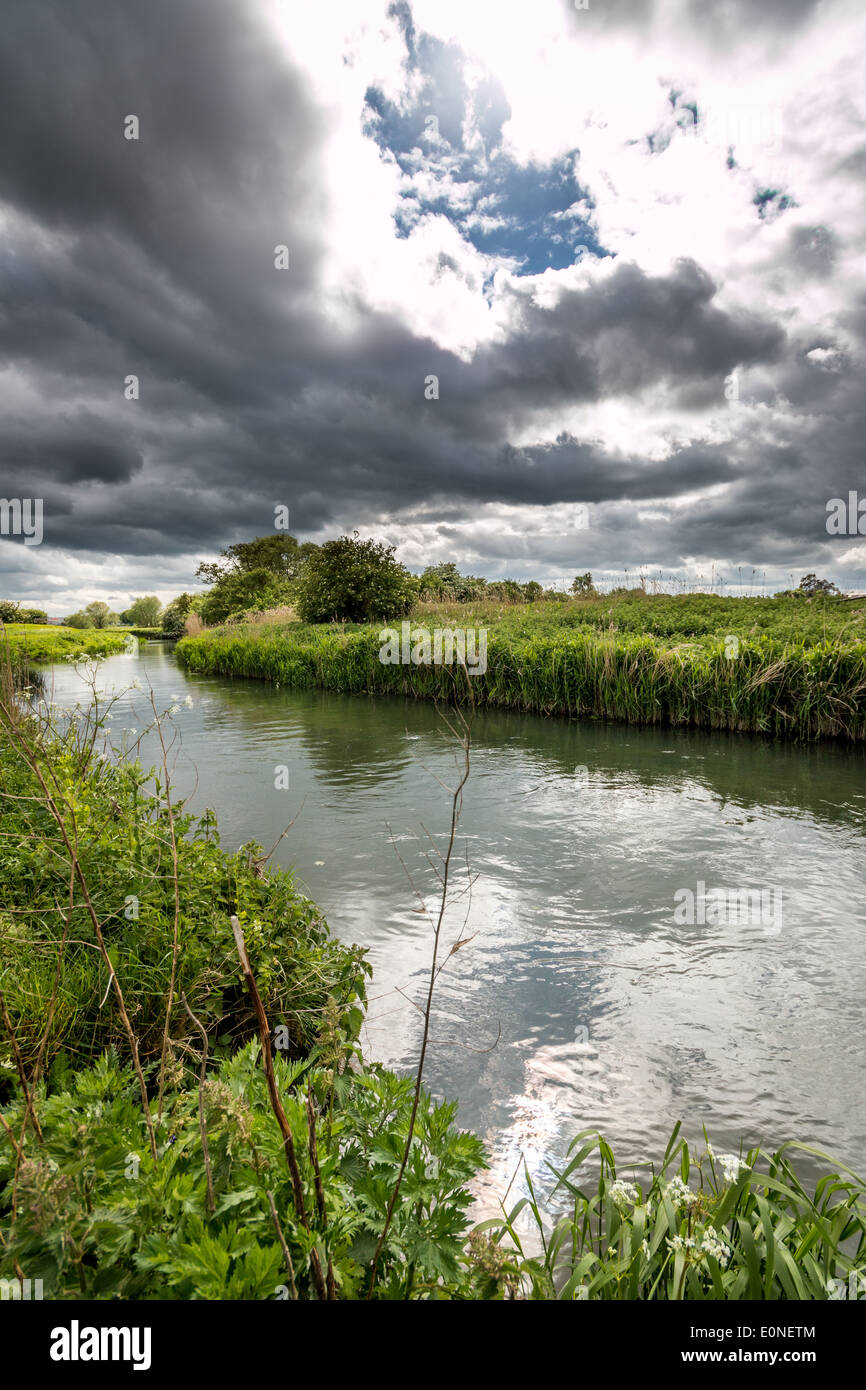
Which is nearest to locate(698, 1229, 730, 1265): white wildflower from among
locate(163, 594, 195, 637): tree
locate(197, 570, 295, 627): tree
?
locate(197, 570, 295, 627): tree

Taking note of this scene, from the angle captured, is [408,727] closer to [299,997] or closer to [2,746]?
[2,746]

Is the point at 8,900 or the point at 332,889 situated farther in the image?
the point at 332,889

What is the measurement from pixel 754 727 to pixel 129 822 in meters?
10.4

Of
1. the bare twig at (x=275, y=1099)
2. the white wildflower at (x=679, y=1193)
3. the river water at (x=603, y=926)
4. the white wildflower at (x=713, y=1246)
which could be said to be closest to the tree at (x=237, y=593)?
the river water at (x=603, y=926)

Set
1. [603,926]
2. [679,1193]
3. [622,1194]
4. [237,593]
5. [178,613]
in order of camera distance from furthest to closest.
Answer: [178,613] → [237,593] → [603,926] → [622,1194] → [679,1193]

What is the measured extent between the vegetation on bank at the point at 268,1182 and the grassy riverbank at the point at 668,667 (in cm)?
935

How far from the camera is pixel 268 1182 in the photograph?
137 centimetres

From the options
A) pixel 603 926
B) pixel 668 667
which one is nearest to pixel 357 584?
pixel 668 667

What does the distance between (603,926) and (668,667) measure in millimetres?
8089

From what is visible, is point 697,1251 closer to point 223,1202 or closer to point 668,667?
point 223,1202

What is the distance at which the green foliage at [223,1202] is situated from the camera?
46.4 inches

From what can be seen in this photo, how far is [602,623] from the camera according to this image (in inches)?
696

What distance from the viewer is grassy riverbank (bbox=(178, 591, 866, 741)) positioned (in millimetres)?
10641
